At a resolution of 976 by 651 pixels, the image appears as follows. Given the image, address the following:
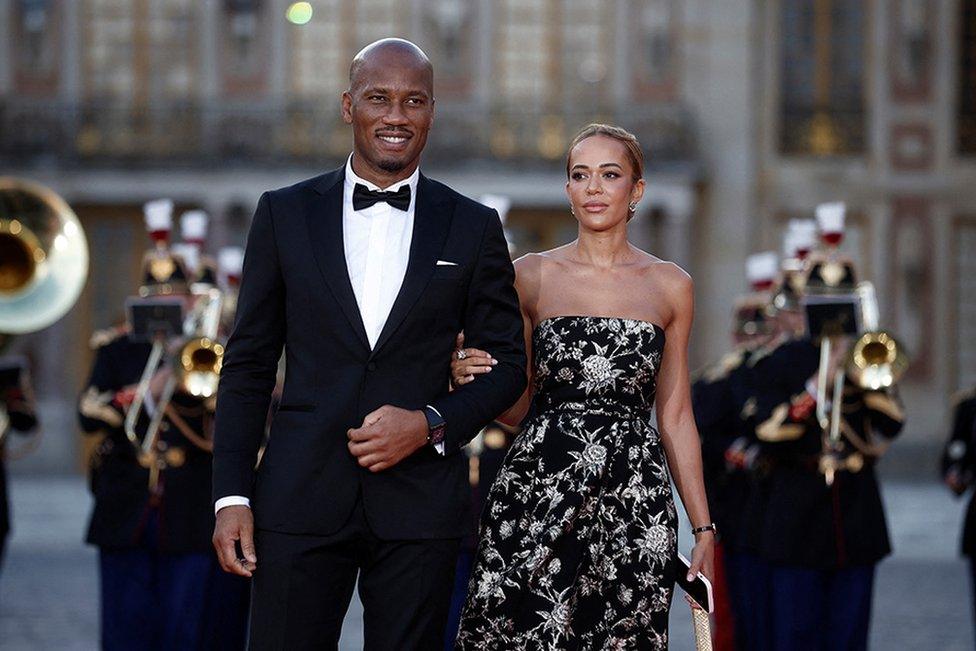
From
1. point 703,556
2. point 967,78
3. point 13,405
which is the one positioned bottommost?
point 13,405

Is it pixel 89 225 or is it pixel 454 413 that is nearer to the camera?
pixel 454 413

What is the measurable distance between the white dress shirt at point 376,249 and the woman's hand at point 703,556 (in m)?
0.95

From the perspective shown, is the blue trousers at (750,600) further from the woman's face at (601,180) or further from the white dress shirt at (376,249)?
the white dress shirt at (376,249)

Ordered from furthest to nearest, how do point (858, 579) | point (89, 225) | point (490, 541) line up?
1. point (89, 225)
2. point (858, 579)
3. point (490, 541)

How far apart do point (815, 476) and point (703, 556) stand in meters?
4.02

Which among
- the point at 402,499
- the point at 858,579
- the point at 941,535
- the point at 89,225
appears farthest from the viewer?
the point at 89,225

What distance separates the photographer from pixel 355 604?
13.1 metres

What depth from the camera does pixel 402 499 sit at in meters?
4.63

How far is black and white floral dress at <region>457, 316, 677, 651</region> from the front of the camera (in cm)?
513

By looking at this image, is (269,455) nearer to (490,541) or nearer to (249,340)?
(249,340)

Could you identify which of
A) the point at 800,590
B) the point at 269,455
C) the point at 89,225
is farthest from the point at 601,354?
the point at 89,225

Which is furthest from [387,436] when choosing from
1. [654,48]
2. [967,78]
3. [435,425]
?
[967,78]

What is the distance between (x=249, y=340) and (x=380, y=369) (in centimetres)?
33

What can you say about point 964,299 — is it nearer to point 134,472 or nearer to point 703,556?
point 134,472
